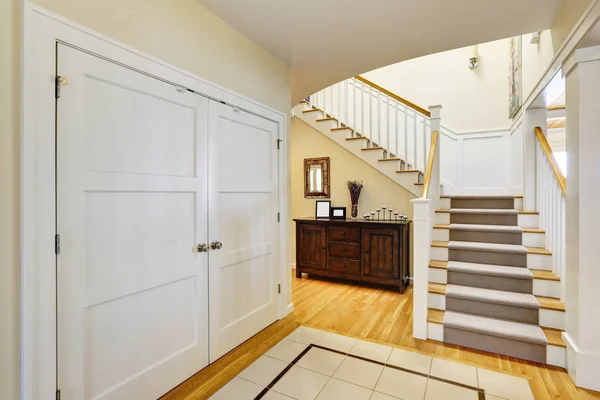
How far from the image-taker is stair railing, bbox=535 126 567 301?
2.55m

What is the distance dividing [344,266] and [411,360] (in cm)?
187

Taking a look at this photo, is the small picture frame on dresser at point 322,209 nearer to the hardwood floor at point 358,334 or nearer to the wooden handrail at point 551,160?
the hardwood floor at point 358,334

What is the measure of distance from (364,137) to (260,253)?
2.64 m

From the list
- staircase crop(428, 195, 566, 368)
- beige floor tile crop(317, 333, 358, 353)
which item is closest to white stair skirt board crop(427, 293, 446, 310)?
staircase crop(428, 195, 566, 368)

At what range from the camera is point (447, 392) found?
1.91 metres

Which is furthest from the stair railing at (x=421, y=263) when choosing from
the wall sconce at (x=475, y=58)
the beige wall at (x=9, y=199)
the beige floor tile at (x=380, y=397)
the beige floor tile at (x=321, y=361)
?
the wall sconce at (x=475, y=58)

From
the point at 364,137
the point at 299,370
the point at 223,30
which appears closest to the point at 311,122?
the point at 364,137

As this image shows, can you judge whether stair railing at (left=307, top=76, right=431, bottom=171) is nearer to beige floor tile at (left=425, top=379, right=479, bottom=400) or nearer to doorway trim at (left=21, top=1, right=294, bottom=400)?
beige floor tile at (left=425, top=379, right=479, bottom=400)

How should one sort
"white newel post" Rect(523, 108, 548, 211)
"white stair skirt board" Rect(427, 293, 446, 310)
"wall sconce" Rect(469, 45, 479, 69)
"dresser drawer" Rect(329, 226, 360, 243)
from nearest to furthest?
"white stair skirt board" Rect(427, 293, 446, 310) < "white newel post" Rect(523, 108, 548, 211) < "dresser drawer" Rect(329, 226, 360, 243) < "wall sconce" Rect(469, 45, 479, 69)

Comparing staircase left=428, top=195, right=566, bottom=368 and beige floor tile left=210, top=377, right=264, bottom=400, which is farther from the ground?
staircase left=428, top=195, right=566, bottom=368

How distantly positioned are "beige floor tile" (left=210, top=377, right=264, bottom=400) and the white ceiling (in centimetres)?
253

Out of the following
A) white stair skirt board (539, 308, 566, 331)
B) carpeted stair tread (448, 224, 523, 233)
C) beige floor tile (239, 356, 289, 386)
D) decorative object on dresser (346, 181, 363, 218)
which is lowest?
beige floor tile (239, 356, 289, 386)

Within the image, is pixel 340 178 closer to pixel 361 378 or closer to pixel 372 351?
pixel 372 351

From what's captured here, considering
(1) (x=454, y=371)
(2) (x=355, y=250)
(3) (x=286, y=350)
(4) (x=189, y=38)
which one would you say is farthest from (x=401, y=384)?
(4) (x=189, y=38)
